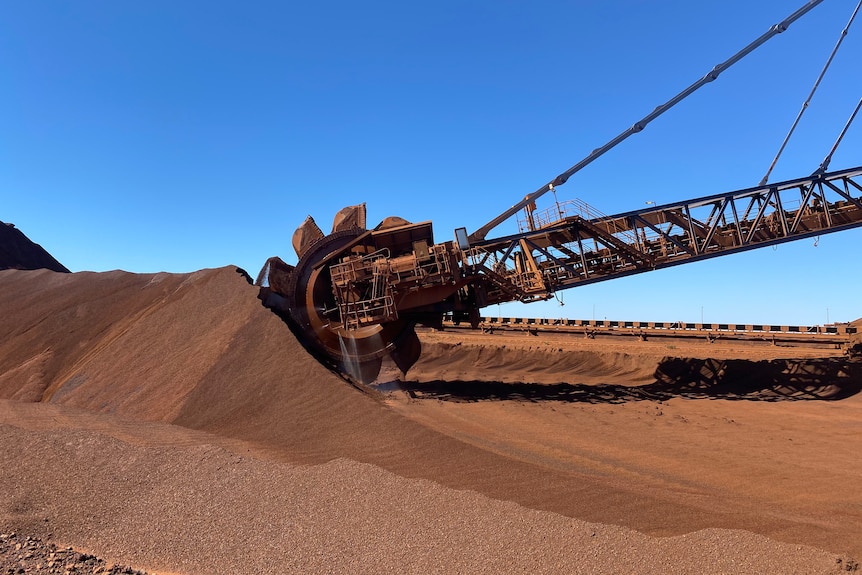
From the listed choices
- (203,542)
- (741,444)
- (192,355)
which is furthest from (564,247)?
(203,542)

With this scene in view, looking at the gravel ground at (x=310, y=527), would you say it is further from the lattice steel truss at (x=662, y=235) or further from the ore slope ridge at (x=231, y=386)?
the lattice steel truss at (x=662, y=235)

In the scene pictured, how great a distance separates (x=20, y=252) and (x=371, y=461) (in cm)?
3817

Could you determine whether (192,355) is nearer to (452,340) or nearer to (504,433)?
(504,433)

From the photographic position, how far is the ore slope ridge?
6.41m

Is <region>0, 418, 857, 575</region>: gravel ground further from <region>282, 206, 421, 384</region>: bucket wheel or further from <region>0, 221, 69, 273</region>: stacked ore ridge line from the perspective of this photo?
<region>0, 221, 69, 273</region>: stacked ore ridge line

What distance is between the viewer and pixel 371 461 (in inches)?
298

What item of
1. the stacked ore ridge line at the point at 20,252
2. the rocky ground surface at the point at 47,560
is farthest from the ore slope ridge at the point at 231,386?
the stacked ore ridge line at the point at 20,252

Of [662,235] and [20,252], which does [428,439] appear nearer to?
Answer: [662,235]

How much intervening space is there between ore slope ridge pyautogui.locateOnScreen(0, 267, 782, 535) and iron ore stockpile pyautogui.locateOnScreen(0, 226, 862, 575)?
57 mm

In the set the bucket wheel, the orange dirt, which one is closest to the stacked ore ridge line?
the orange dirt

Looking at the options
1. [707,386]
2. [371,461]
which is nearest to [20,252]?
[371,461]

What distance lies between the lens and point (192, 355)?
12.4 m

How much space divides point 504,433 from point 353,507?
188 inches

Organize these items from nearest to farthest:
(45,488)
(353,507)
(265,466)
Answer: (353,507), (45,488), (265,466)
